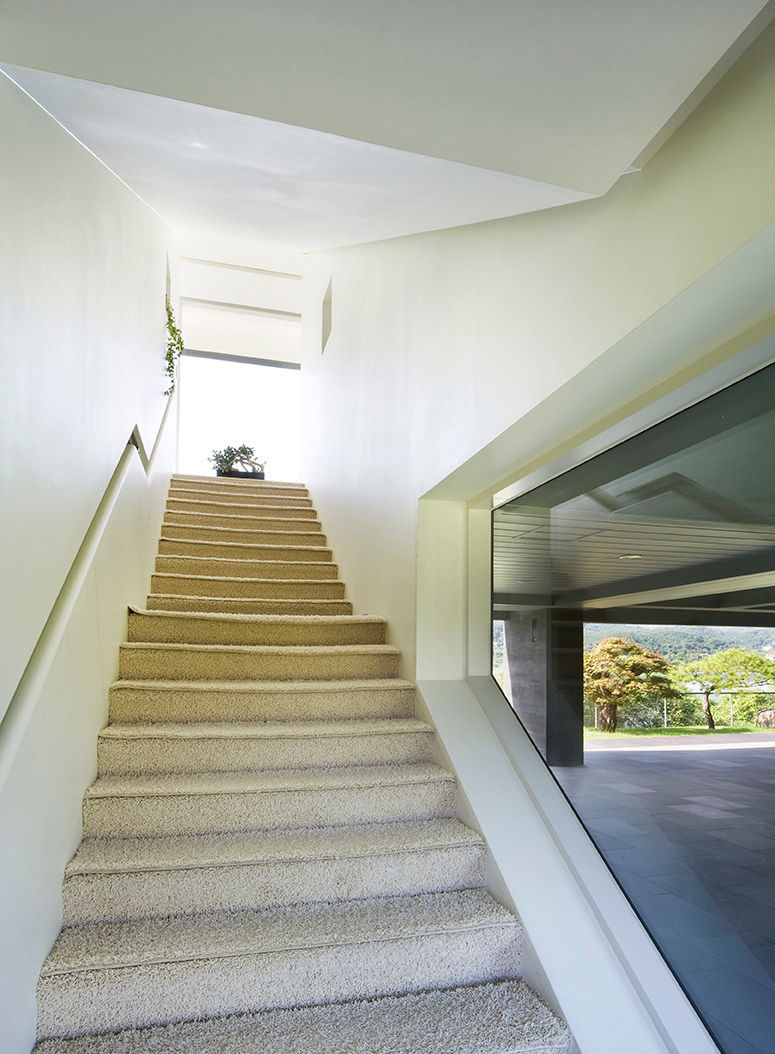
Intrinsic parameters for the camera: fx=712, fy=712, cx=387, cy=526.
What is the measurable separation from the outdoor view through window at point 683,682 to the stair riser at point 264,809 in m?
0.54

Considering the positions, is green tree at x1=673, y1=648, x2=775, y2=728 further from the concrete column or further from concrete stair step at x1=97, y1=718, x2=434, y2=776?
concrete stair step at x1=97, y1=718, x2=434, y2=776

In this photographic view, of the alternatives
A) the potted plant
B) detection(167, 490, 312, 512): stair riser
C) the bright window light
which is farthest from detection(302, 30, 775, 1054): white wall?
the bright window light

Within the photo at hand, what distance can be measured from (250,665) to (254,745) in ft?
1.94

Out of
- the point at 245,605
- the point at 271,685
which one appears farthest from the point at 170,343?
the point at 271,685

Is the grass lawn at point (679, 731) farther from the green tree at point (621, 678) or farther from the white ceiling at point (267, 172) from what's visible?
the white ceiling at point (267, 172)

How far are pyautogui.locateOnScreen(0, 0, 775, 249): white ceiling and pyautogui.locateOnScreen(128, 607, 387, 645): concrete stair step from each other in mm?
2211

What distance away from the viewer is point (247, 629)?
3625mm

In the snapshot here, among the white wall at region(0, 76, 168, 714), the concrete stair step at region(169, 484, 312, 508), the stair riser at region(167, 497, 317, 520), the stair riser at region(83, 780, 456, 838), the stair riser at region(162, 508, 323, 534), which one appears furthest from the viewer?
the concrete stair step at region(169, 484, 312, 508)

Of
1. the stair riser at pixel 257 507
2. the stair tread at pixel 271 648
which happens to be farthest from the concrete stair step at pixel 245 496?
the stair tread at pixel 271 648

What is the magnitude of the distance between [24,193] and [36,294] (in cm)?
23

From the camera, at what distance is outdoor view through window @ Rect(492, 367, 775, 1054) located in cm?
171

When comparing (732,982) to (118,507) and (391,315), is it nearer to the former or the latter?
(118,507)

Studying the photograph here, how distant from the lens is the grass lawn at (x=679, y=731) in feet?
5.83

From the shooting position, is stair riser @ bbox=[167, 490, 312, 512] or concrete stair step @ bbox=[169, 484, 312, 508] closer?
stair riser @ bbox=[167, 490, 312, 512]
